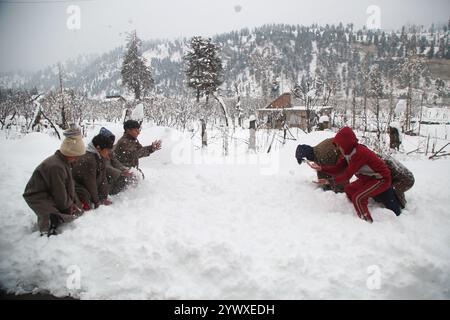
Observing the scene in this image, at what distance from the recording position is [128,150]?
514 cm

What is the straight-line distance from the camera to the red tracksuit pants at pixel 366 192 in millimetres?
3773

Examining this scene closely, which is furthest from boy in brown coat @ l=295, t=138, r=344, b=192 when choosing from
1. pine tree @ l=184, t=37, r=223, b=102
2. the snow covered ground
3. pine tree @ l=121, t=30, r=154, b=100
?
pine tree @ l=121, t=30, r=154, b=100

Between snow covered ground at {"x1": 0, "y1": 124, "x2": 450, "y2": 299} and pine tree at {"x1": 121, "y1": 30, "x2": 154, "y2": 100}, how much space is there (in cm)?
2645

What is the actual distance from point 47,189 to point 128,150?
177 cm

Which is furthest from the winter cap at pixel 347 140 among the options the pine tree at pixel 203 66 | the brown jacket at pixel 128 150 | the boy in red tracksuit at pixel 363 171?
the pine tree at pixel 203 66

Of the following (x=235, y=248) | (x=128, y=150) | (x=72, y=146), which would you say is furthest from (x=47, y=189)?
(x=235, y=248)

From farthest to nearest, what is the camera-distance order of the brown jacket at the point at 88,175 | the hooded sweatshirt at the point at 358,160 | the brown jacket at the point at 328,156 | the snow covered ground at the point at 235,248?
the brown jacket at the point at 328,156
the brown jacket at the point at 88,175
the hooded sweatshirt at the point at 358,160
the snow covered ground at the point at 235,248

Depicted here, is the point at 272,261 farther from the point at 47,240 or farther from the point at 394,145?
the point at 394,145

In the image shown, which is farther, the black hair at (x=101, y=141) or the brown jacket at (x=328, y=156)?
A: the brown jacket at (x=328, y=156)

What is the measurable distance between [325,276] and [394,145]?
26.7 feet

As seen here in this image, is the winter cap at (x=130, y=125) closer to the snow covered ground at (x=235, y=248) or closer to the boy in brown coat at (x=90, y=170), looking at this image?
the boy in brown coat at (x=90, y=170)

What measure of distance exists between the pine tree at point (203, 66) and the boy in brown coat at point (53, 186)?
839 inches
